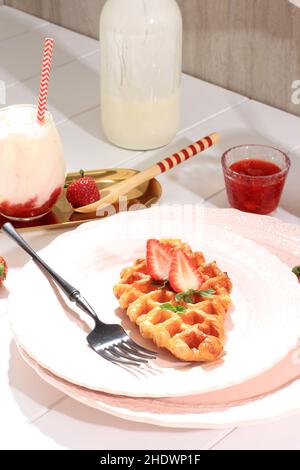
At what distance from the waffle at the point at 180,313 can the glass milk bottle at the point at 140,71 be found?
1.41 feet

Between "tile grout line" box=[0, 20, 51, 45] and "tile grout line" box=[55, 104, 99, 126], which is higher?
"tile grout line" box=[0, 20, 51, 45]

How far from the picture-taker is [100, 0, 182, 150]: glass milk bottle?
1.63 metres

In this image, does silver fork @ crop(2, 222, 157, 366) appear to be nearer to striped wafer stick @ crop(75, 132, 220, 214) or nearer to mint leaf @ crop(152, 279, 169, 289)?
mint leaf @ crop(152, 279, 169, 289)

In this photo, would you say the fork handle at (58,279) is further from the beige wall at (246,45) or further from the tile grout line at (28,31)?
the tile grout line at (28,31)

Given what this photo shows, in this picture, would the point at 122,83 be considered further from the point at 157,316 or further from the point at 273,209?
the point at 157,316

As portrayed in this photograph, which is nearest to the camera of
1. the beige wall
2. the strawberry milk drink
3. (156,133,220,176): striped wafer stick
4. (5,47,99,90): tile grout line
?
the strawberry milk drink

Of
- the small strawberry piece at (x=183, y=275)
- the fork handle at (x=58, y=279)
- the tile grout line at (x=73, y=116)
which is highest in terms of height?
the small strawberry piece at (x=183, y=275)

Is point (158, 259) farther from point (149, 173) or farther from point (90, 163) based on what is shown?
point (90, 163)

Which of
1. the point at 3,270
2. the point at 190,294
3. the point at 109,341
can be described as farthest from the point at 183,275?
the point at 3,270

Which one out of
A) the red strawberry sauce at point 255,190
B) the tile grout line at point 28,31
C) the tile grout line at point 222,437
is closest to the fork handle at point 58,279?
the tile grout line at point 222,437

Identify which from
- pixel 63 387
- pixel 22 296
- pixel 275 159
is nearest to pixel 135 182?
pixel 275 159

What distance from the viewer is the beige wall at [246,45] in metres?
1.79

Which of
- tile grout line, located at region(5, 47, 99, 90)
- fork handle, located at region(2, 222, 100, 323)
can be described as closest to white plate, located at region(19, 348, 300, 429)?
fork handle, located at region(2, 222, 100, 323)

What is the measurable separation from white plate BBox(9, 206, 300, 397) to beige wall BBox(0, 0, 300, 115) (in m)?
0.49
